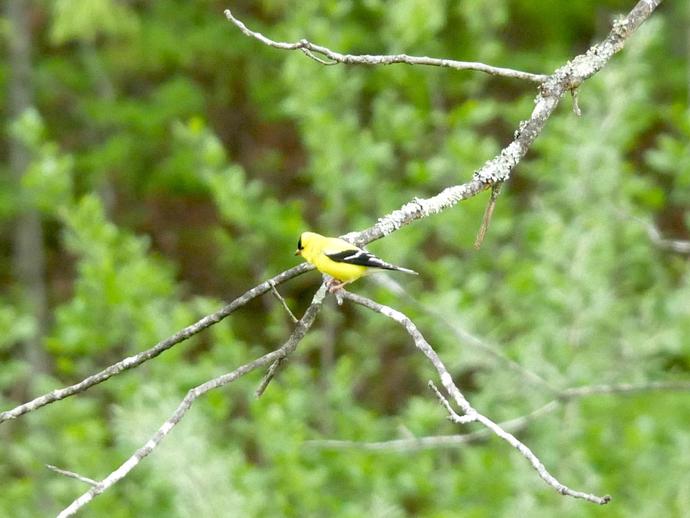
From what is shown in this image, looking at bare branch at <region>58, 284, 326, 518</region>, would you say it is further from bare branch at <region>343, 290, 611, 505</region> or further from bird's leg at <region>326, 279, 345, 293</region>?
bird's leg at <region>326, 279, 345, 293</region>

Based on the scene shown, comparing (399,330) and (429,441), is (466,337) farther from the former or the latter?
(399,330)

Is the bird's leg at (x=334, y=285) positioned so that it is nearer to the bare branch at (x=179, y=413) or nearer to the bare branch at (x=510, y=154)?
the bare branch at (x=510, y=154)

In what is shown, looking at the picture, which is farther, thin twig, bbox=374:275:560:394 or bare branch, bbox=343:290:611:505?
thin twig, bbox=374:275:560:394

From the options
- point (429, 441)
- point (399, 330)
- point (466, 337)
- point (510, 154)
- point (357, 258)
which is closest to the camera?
point (510, 154)

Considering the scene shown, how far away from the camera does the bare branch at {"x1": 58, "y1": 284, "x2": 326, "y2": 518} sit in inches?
73.2

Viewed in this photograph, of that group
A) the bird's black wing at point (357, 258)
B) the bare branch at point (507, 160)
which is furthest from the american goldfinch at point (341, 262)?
the bare branch at point (507, 160)

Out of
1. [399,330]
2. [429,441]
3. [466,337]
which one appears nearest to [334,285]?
[466,337]

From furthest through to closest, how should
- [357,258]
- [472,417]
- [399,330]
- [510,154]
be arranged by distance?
[399,330] → [357,258] → [510,154] → [472,417]

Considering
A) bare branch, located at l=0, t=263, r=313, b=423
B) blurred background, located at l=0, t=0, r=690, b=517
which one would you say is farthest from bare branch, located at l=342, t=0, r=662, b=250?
blurred background, located at l=0, t=0, r=690, b=517

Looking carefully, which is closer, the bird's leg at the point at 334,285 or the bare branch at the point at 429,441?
the bird's leg at the point at 334,285

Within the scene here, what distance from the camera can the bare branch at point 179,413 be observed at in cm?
186

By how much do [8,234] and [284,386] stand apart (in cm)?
742

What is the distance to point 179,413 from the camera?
2004mm

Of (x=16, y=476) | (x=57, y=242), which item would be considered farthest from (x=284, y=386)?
(x=57, y=242)
